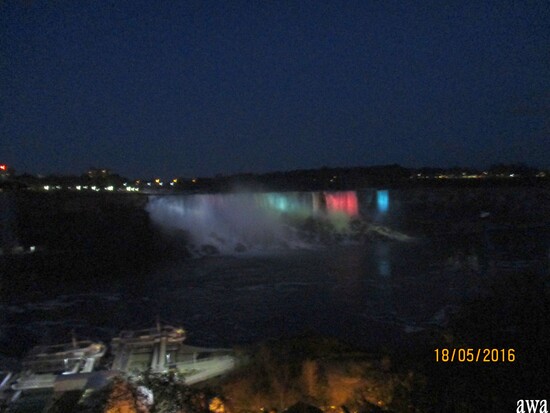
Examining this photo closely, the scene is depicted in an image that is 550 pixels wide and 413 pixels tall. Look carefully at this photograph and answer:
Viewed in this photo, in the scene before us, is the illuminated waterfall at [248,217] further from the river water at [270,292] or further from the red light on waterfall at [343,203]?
the river water at [270,292]

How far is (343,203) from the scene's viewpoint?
35312mm

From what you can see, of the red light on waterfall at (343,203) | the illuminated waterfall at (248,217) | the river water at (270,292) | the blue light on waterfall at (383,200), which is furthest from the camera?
the blue light on waterfall at (383,200)

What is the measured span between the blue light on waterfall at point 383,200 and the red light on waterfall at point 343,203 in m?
3.07

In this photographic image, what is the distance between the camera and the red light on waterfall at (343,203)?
34.7m

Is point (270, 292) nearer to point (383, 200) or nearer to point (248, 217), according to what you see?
point (248, 217)

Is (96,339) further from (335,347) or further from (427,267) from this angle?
Answer: (427,267)

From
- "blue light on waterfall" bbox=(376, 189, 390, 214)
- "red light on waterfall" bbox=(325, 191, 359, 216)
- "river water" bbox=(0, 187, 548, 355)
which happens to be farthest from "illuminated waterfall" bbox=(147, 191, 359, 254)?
"blue light on waterfall" bbox=(376, 189, 390, 214)

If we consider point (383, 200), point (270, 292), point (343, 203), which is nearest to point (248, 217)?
point (343, 203)

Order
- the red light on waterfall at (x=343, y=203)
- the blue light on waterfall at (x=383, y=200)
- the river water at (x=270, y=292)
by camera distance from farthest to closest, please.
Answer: the blue light on waterfall at (x=383, y=200) < the red light on waterfall at (x=343, y=203) < the river water at (x=270, y=292)

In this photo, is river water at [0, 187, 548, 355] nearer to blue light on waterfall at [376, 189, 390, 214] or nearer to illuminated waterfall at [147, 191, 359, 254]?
illuminated waterfall at [147, 191, 359, 254]

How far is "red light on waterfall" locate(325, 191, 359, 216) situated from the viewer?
1365 inches

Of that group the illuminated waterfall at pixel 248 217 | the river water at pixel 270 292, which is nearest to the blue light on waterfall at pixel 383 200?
the illuminated waterfall at pixel 248 217

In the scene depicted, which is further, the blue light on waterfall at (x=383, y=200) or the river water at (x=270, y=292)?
the blue light on waterfall at (x=383, y=200)

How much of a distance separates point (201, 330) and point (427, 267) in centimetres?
1062
